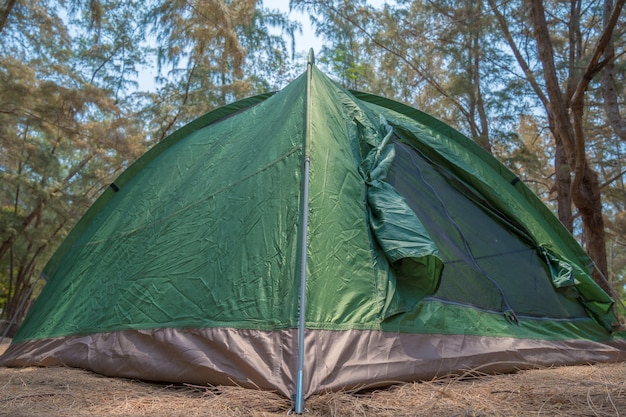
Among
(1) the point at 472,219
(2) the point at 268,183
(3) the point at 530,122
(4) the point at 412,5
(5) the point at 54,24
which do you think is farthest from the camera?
(3) the point at 530,122

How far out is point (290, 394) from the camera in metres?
1.89

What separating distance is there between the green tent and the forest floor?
0.09 m

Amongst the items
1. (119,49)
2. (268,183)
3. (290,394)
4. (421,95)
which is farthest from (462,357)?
(119,49)

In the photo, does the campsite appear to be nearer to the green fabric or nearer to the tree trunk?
the green fabric

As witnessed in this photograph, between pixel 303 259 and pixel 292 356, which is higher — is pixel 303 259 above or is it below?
above

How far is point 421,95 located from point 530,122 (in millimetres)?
2383

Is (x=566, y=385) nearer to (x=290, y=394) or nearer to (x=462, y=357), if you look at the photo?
(x=462, y=357)

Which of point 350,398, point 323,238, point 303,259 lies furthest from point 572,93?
point 350,398

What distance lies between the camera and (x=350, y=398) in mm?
1897

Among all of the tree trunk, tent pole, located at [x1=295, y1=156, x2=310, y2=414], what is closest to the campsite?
tent pole, located at [x1=295, y1=156, x2=310, y2=414]

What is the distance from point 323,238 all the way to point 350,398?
751mm

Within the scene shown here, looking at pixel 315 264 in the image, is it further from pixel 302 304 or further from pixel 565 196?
pixel 565 196

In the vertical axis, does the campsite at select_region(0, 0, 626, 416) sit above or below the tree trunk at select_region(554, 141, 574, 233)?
below

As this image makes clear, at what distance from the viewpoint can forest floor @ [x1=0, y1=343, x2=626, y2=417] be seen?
177cm
